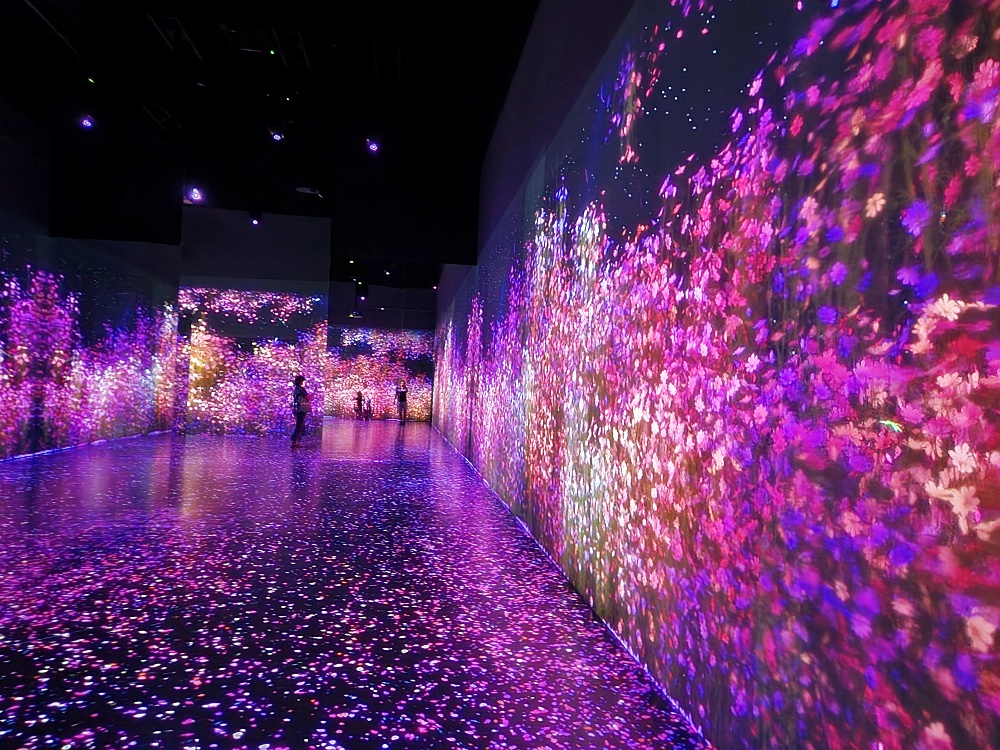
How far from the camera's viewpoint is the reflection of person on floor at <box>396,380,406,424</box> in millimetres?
17750

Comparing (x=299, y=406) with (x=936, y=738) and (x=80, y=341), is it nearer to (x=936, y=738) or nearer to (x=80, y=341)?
(x=80, y=341)

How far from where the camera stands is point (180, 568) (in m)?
3.62

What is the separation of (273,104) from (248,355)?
5.61 meters

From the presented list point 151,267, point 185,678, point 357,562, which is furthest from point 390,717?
point 151,267

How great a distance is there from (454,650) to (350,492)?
392 centimetres

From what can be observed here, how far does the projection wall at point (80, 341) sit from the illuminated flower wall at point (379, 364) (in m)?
7.13

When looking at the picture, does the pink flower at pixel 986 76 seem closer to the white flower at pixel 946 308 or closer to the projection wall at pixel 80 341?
the white flower at pixel 946 308

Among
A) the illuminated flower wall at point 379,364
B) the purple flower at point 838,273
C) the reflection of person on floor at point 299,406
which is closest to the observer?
the purple flower at point 838,273

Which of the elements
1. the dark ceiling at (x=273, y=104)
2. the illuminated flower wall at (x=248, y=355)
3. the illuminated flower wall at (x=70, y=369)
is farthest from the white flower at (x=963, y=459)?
the illuminated flower wall at (x=248, y=355)

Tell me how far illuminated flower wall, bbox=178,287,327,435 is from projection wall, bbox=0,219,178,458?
2.23ft

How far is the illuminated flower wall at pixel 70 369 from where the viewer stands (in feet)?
25.4

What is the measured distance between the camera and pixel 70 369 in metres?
9.11

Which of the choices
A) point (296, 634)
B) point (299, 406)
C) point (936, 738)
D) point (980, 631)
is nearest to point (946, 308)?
point (980, 631)

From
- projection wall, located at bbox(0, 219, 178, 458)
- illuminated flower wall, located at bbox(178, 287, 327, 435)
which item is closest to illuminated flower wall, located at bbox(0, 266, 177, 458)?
projection wall, located at bbox(0, 219, 178, 458)
